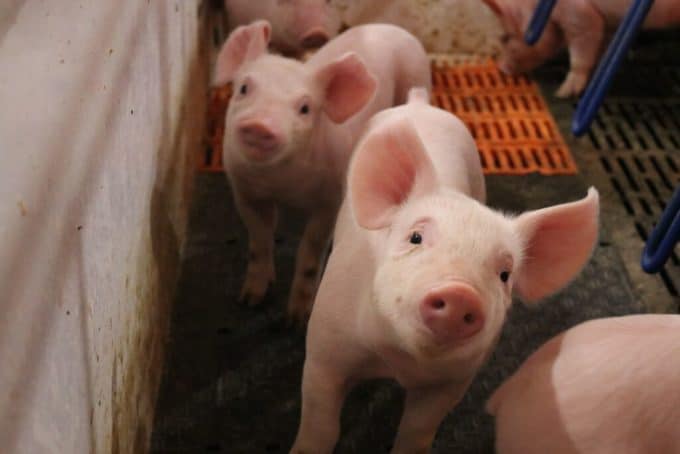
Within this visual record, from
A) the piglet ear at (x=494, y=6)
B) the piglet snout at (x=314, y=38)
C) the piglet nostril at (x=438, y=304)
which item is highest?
the piglet nostril at (x=438, y=304)

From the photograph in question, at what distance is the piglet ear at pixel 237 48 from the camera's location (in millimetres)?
1646

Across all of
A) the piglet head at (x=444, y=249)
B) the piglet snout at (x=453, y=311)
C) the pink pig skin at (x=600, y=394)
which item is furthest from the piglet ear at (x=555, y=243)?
the piglet snout at (x=453, y=311)

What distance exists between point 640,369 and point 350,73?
32.2 inches

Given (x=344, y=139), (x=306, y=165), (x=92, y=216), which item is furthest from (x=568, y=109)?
(x=92, y=216)

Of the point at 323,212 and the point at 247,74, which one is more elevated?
the point at 247,74

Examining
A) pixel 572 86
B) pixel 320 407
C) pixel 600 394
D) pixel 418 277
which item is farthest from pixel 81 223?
pixel 572 86

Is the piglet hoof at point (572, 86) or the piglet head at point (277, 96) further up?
the piglet head at point (277, 96)

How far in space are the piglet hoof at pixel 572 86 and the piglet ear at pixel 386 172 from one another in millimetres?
1600

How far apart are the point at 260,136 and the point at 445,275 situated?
627 millimetres

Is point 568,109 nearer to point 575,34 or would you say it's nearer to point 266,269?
point 575,34

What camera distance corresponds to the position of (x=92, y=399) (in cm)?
98

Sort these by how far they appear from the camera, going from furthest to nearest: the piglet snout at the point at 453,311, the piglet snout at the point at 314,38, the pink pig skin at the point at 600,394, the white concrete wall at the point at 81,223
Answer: the piglet snout at the point at 314,38 → the pink pig skin at the point at 600,394 → the piglet snout at the point at 453,311 → the white concrete wall at the point at 81,223

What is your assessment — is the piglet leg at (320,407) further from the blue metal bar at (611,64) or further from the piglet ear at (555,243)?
the blue metal bar at (611,64)

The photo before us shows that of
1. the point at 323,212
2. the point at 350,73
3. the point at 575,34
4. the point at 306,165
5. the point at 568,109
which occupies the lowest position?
the point at 568,109
